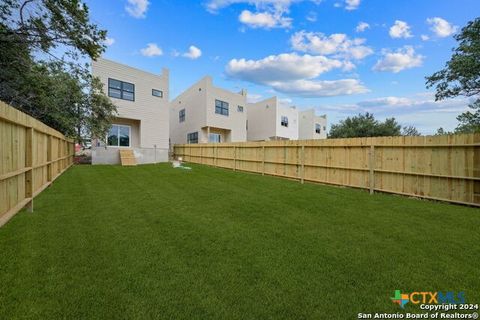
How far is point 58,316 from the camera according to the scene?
1856 millimetres

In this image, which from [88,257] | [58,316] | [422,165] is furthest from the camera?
[422,165]

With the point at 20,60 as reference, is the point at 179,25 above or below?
above


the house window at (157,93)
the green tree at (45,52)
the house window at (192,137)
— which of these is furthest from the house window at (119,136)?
the house window at (192,137)

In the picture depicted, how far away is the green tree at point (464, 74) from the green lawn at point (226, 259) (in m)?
8.70

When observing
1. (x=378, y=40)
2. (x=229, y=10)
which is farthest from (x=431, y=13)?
(x=229, y=10)

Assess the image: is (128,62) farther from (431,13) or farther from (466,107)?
(466,107)

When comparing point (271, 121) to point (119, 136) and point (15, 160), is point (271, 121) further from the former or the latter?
point (15, 160)

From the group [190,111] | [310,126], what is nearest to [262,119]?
[190,111]

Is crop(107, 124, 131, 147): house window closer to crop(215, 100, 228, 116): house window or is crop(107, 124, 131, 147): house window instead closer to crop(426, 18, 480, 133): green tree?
crop(215, 100, 228, 116): house window

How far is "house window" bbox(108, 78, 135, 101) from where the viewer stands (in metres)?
16.0

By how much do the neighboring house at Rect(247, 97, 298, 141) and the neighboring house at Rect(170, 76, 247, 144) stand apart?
4.06 metres

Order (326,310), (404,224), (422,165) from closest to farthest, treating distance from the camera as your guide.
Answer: (326,310)
(404,224)
(422,165)

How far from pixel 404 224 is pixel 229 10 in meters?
13.6

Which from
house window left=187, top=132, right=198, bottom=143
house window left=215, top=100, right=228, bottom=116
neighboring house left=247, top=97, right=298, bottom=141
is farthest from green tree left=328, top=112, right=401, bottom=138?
house window left=187, top=132, right=198, bottom=143
